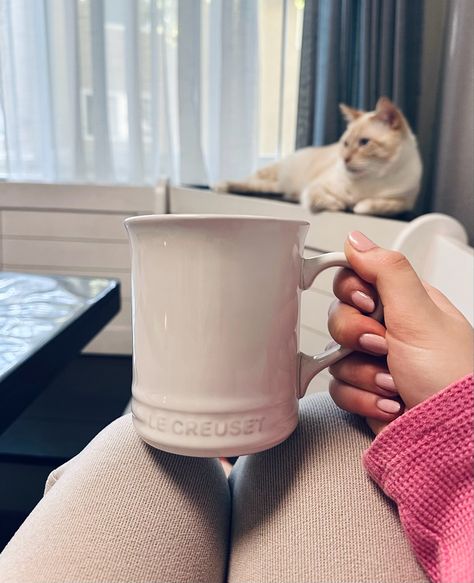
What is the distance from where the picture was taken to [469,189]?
0.94 metres

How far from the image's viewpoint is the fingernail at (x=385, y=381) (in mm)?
356

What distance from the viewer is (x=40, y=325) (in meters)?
0.78

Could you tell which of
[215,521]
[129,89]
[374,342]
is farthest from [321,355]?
[129,89]

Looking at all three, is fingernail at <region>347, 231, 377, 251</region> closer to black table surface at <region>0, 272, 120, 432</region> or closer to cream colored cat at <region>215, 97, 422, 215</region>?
black table surface at <region>0, 272, 120, 432</region>

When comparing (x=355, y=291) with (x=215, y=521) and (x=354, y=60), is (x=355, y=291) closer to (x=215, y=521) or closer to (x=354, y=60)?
(x=215, y=521)

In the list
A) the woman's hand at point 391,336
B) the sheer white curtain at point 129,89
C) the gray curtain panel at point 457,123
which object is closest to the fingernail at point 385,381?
the woman's hand at point 391,336

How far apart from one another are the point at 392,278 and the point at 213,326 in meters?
0.12

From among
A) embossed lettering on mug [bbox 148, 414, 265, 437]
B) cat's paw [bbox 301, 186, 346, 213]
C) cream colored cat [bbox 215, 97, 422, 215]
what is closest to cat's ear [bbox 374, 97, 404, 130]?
cream colored cat [bbox 215, 97, 422, 215]

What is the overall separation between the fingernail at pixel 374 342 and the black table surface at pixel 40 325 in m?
0.41

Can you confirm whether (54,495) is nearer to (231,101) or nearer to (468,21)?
(468,21)

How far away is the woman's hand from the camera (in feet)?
1.09

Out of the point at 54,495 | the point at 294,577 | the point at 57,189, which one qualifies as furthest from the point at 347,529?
the point at 57,189

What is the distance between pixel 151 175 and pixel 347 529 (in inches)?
62.2

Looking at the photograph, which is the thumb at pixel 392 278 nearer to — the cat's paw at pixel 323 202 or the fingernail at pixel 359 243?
the fingernail at pixel 359 243
